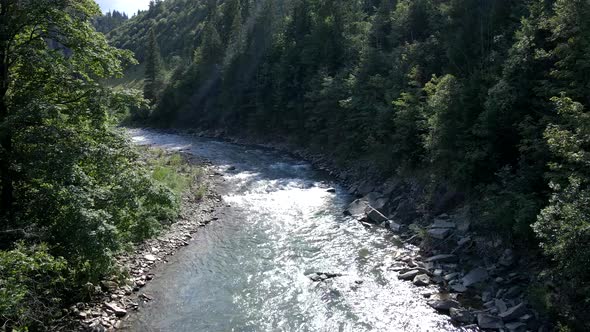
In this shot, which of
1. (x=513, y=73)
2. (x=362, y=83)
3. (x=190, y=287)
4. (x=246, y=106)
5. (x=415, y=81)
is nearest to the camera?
(x=190, y=287)

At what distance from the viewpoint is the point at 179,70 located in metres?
74.2

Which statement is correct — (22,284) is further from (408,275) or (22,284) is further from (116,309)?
(408,275)

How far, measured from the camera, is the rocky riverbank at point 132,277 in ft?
41.5

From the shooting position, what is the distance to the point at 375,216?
23078mm

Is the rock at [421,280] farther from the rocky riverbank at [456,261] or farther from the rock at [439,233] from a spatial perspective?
the rock at [439,233]

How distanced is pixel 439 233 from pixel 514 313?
613cm

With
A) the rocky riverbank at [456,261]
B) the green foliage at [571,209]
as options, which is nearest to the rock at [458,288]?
the rocky riverbank at [456,261]

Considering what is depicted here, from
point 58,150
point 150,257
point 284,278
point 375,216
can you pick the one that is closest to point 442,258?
point 375,216

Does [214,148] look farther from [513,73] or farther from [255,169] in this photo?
[513,73]

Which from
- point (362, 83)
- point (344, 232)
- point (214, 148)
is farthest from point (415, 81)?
point (214, 148)

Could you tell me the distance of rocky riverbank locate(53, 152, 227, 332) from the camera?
12.7 meters

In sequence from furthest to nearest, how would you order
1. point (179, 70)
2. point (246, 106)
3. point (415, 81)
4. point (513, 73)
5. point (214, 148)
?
point (179, 70) < point (246, 106) < point (214, 148) < point (415, 81) < point (513, 73)

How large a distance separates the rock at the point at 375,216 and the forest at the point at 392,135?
3.66 m

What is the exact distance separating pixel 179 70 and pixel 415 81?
5667 cm
